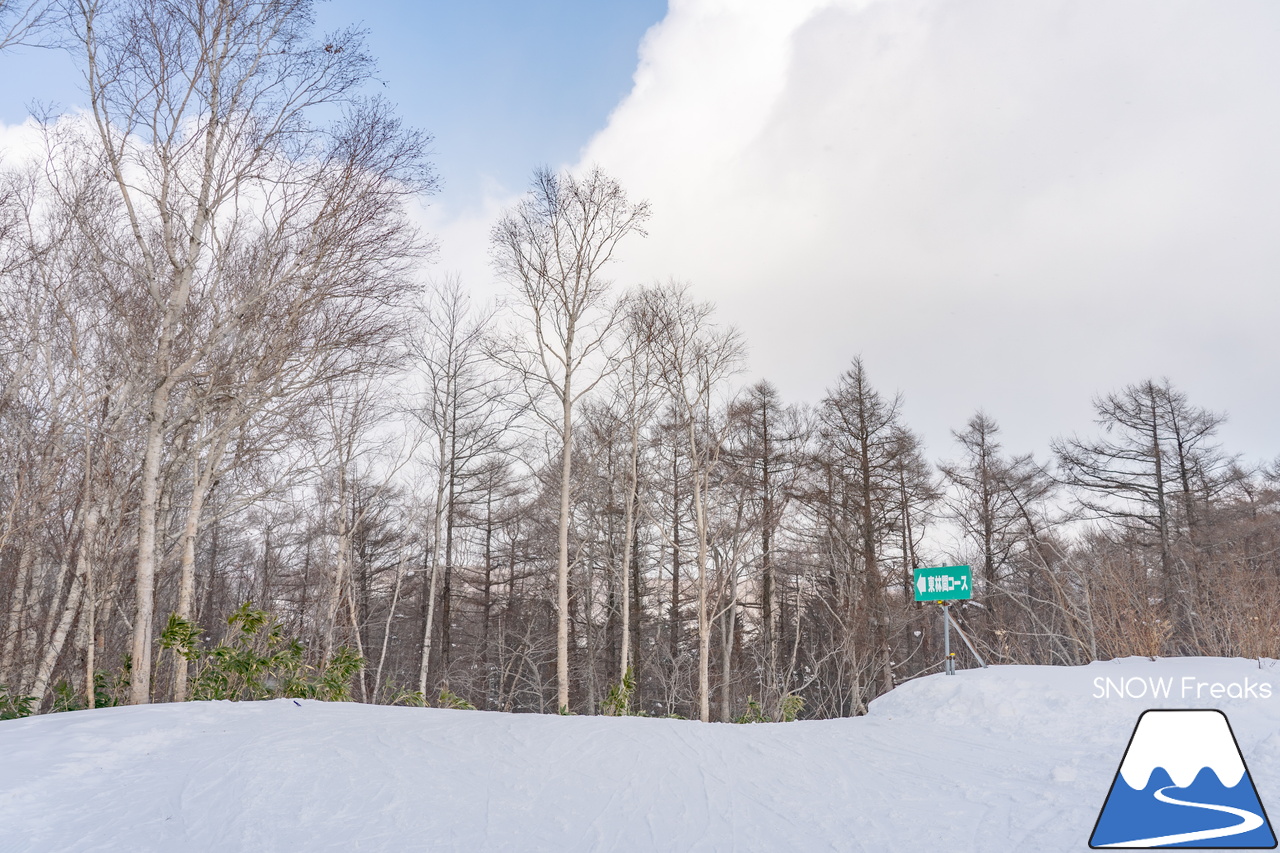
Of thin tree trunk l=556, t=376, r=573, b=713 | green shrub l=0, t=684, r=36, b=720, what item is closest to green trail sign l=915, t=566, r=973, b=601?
thin tree trunk l=556, t=376, r=573, b=713

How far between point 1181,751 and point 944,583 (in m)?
5.28

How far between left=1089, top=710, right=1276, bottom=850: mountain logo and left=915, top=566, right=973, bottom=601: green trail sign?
4695 mm

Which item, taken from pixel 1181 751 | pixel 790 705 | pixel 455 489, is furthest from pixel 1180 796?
pixel 455 489

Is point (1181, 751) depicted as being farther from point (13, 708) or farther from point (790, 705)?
point (13, 708)

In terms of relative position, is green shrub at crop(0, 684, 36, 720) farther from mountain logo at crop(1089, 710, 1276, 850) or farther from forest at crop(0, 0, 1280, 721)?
mountain logo at crop(1089, 710, 1276, 850)

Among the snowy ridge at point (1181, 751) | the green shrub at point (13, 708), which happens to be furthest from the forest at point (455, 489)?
the snowy ridge at point (1181, 751)

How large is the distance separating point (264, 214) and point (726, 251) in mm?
8453

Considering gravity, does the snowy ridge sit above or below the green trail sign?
below

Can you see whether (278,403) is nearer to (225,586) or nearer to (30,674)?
(30,674)

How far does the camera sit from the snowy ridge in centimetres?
338

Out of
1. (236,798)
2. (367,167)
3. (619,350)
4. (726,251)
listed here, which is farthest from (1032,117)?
(236,798)

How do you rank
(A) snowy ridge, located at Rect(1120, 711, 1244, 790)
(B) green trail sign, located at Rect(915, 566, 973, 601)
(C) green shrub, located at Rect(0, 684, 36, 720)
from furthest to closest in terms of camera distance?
(B) green trail sign, located at Rect(915, 566, 973, 601), (C) green shrub, located at Rect(0, 684, 36, 720), (A) snowy ridge, located at Rect(1120, 711, 1244, 790)

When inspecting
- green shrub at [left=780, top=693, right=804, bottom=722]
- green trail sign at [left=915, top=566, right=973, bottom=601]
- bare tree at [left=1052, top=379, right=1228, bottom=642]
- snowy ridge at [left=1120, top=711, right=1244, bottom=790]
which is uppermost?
bare tree at [left=1052, top=379, right=1228, bottom=642]

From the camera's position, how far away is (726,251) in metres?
14.0
